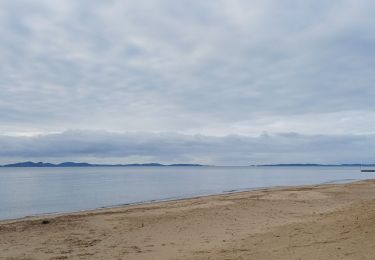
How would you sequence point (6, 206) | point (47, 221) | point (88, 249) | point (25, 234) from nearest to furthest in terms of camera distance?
point (88, 249) → point (25, 234) → point (47, 221) → point (6, 206)

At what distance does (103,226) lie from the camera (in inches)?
647

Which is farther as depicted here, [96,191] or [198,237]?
[96,191]

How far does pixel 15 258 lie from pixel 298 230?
8.14 metres

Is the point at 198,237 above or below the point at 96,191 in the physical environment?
below

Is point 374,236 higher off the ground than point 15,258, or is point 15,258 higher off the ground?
point 374,236

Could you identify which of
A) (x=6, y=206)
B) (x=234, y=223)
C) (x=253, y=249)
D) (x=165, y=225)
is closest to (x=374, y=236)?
(x=253, y=249)

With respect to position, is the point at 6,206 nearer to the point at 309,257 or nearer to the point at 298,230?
the point at 298,230

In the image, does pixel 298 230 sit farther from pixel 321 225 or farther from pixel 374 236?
pixel 374 236

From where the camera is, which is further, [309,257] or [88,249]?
[88,249]

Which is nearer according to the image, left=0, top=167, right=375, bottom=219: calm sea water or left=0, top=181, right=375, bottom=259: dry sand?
left=0, top=181, right=375, bottom=259: dry sand

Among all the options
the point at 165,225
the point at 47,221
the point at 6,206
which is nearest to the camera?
the point at 165,225

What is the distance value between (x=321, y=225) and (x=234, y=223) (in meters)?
4.66

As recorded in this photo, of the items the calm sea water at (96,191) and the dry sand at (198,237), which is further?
the calm sea water at (96,191)

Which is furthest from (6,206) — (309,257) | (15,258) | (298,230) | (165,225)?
(309,257)
